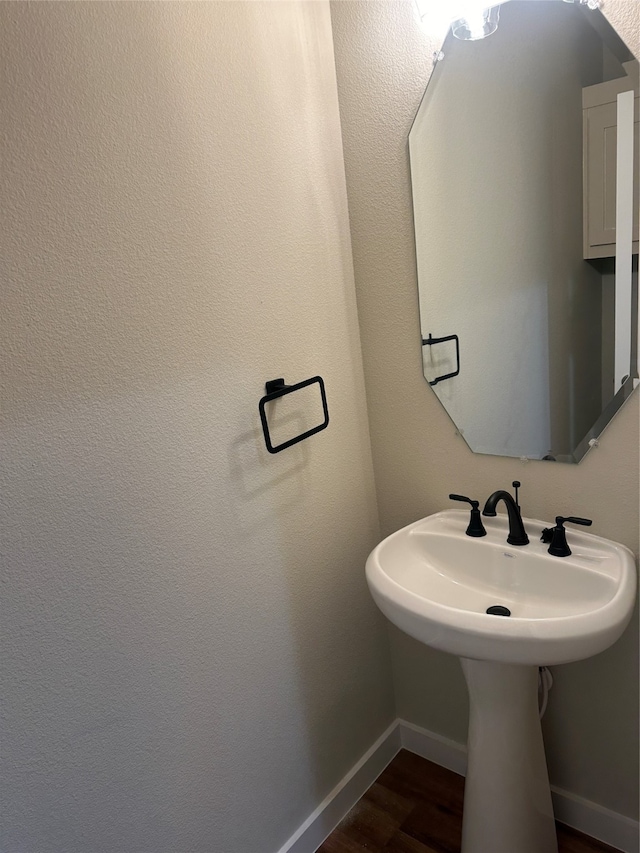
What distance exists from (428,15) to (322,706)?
165 centimetres

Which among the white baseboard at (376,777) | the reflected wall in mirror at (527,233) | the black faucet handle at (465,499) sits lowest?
the white baseboard at (376,777)

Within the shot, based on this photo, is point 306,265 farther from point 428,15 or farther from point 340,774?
point 340,774

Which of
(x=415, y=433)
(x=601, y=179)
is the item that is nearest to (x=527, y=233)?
(x=601, y=179)

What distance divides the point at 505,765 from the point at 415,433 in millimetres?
805

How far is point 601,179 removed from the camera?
1094 millimetres

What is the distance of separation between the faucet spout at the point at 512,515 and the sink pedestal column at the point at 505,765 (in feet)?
0.91

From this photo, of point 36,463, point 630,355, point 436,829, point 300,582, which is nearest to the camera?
point 36,463

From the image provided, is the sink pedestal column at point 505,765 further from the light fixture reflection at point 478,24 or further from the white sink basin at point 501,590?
the light fixture reflection at point 478,24

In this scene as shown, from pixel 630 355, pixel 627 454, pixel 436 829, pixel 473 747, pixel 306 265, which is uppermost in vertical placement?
pixel 306 265

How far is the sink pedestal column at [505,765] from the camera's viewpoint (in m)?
1.22

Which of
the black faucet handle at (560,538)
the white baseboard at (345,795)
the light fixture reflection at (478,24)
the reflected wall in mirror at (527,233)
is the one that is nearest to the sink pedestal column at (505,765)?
the black faucet handle at (560,538)

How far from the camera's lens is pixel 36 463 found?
87cm

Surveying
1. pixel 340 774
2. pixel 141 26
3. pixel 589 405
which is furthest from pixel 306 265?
pixel 340 774

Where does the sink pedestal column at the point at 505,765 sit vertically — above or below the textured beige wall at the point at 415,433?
below
